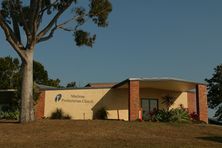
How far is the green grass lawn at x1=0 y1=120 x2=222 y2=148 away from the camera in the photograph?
1680 cm

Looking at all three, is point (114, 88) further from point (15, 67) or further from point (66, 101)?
point (15, 67)

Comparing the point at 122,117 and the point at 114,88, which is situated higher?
the point at 114,88

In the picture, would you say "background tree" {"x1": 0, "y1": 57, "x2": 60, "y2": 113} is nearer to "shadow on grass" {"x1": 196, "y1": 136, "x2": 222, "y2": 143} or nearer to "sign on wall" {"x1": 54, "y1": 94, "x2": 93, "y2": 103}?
"sign on wall" {"x1": 54, "y1": 94, "x2": 93, "y2": 103}

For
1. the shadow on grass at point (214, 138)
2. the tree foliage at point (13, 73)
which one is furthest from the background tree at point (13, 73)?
the shadow on grass at point (214, 138)

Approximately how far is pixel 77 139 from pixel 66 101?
1828cm

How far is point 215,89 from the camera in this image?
59438 mm

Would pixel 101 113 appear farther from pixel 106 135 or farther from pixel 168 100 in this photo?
pixel 106 135

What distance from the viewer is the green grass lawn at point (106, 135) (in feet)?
55.1

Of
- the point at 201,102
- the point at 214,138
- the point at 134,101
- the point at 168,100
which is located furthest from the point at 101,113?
the point at 214,138

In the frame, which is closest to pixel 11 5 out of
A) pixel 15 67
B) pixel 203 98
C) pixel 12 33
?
pixel 12 33

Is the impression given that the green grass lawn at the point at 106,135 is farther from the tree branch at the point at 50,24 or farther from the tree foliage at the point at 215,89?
the tree foliage at the point at 215,89

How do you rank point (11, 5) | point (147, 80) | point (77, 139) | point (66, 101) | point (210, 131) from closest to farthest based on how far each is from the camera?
1. point (77, 139)
2. point (210, 131)
3. point (11, 5)
4. point (147, 80)
5. point (66, 101)

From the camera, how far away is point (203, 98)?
32.0 metres

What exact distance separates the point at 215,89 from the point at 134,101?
33.2 m
